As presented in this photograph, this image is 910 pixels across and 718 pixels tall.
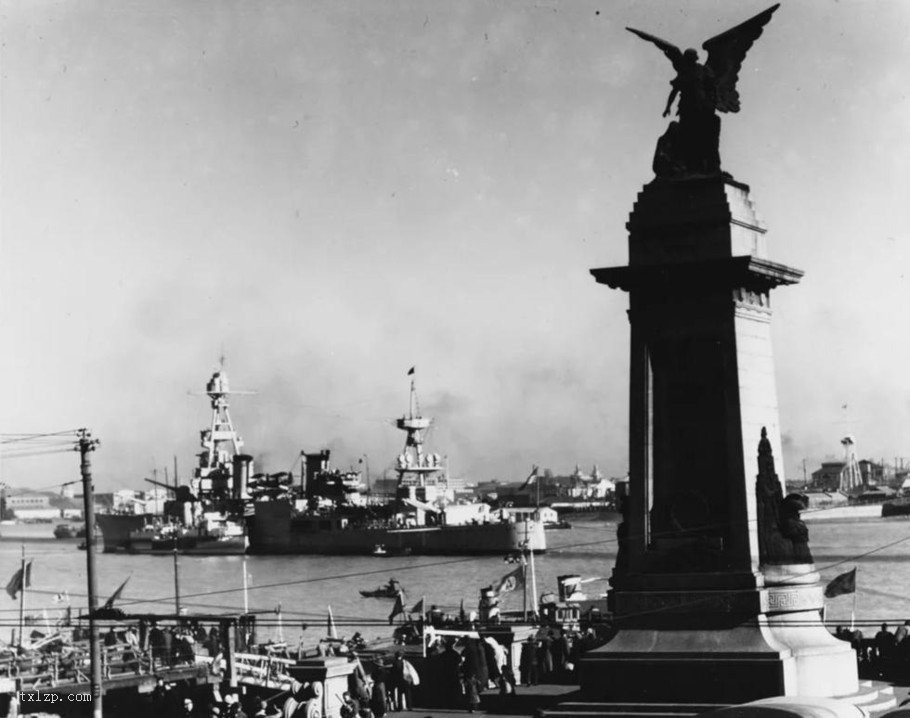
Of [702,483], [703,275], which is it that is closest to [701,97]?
[703,275]

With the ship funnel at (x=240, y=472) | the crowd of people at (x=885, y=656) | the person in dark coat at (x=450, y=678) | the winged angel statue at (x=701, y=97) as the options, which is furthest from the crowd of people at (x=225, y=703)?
the ship funnel at (x=240, y=472)

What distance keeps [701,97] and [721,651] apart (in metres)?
7.38

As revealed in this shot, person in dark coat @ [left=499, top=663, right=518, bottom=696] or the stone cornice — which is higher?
the stone cornice

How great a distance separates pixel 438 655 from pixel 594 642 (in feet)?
10.0

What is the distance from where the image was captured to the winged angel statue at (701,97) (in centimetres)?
1938

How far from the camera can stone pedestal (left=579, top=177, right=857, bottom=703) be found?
1775 cm

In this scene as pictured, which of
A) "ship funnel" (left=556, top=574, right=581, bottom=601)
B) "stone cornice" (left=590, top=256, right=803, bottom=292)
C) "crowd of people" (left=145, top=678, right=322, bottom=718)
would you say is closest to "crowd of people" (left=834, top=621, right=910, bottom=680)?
"stone cornice" (left=590, top=256, right=803, bottom=292)

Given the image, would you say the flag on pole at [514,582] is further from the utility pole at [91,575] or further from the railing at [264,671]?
the utility pole at [91,575]

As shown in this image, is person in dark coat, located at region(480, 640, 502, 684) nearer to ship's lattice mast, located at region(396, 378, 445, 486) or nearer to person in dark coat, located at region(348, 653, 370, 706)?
person in dark coat, located at region(348, 653, 370, 706)

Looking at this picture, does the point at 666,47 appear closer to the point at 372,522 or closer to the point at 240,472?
the point at 372,522

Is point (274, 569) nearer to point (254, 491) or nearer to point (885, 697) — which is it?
point (254, 491)

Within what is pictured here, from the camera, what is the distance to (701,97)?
19.3 metres

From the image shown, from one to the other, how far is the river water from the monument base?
1653cm

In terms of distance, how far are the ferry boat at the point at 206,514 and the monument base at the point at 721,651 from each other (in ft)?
420
